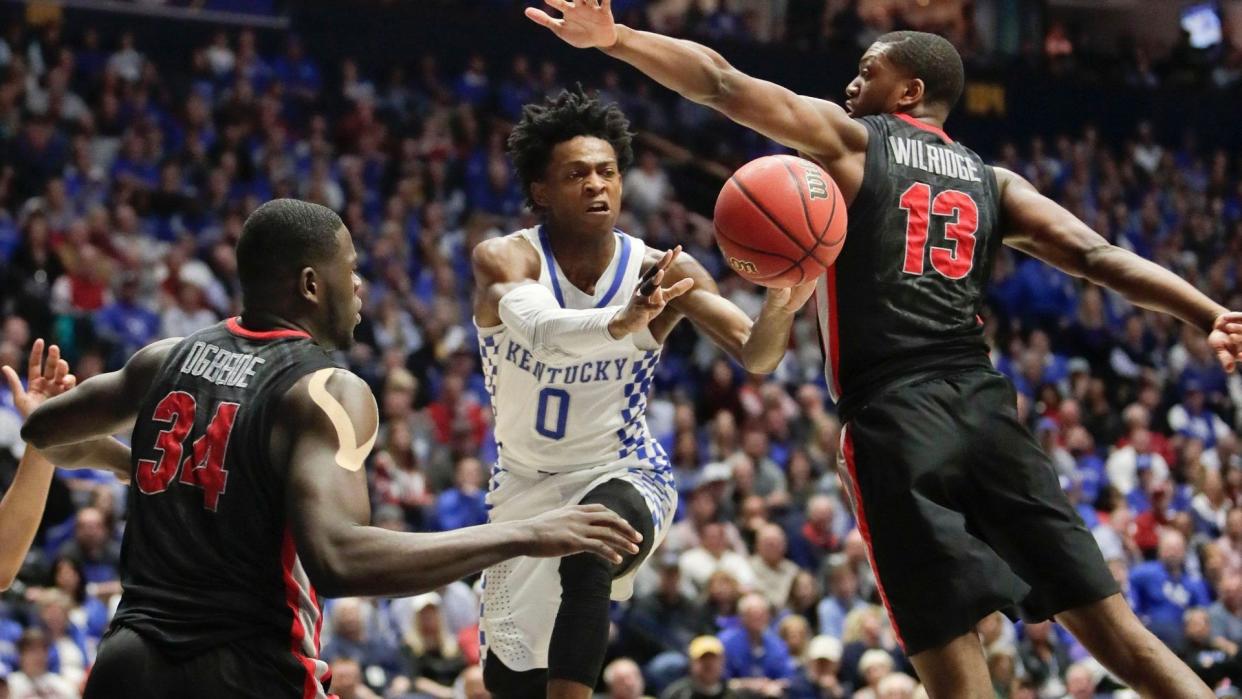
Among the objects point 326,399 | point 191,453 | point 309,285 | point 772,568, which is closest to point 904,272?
point 309,285

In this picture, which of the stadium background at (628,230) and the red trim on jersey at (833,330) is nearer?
the red trim on jersey at (833,330)

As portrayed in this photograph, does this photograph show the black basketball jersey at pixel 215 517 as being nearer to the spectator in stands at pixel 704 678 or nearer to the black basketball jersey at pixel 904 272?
the black basketball jersey at pixel 904 272

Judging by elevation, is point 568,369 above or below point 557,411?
above

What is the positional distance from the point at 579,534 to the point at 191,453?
99 centimetres

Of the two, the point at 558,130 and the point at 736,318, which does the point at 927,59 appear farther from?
the point at 558,130

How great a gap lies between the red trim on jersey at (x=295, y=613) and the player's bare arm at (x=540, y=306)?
1752 mm

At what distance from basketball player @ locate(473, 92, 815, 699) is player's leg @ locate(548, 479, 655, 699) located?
280 millimetres

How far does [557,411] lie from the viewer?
239 inches

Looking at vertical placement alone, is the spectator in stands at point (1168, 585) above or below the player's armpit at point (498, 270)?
below

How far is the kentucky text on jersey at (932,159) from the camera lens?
5.21m

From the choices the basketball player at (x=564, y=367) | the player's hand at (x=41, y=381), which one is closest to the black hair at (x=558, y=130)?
the basketball player at (x=564, y=367)

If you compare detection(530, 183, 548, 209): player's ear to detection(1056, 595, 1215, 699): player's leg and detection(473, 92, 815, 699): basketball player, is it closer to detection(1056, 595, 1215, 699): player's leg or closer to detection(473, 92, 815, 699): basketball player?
detection(473, 92, 815, 699): basketball player

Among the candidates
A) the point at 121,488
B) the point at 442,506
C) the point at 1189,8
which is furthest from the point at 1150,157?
the point at 121,488

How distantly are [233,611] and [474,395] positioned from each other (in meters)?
9.85
